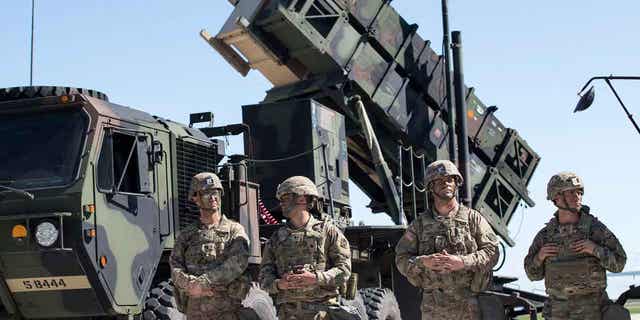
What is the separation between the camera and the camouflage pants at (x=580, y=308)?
18.2ft

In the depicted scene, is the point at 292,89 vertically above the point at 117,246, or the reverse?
the point at 292,89

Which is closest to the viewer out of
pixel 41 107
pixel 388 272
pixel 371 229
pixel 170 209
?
pixel 41 107

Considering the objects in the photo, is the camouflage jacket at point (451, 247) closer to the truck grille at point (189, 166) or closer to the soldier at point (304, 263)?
the soldier at point (304, 263)

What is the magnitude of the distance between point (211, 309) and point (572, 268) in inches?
83.5

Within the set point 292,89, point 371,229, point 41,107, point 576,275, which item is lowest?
point 576,275

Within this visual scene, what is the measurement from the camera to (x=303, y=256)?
5.84m

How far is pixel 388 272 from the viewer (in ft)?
32.3

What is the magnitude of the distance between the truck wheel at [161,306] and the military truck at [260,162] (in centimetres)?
1

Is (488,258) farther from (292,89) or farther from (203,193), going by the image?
(292,89)

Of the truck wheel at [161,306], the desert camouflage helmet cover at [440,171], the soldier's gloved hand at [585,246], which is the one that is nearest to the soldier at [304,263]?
the desert camouflage helmet cover at [440,171]

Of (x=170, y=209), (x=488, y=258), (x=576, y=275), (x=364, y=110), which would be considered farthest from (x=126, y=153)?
(x=364, y=110)

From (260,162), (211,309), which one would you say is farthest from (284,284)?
(260,162)

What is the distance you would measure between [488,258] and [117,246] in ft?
7.96

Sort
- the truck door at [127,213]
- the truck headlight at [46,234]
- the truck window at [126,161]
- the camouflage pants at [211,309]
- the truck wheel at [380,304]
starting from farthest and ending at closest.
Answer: the truck wheel at [380,304]
the truck window at [126,161]
the truck door at [127,213]
the truck headlight at [46,234]
the camouflage pants at [211,309]
